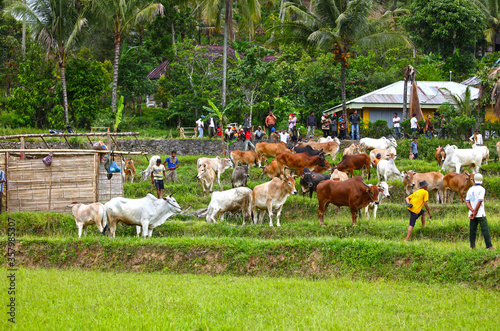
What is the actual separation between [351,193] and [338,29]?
51.2ft

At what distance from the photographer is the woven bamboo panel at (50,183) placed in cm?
1914

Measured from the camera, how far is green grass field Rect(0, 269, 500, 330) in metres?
9.51

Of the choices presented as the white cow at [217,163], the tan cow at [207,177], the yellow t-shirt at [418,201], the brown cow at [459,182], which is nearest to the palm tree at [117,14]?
the white cow at [217,163]

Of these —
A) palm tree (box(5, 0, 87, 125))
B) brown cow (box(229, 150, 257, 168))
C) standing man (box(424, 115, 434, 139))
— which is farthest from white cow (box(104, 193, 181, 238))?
palm tree (box(5, 0, 87, 125))

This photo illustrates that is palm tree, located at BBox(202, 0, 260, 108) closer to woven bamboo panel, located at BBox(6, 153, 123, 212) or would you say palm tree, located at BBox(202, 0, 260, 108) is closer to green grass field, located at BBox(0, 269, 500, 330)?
woven bamboo panel, located at BBox(6, 153, 123, 212)

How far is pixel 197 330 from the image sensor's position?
932 cm

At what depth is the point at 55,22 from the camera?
33.4 meters

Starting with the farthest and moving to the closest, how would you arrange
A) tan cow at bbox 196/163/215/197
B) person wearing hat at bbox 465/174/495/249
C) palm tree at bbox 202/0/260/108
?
palm tree at bbox 202/0/260/108, tan cow at bbox 196/163/215/197, person wearing hat at bbox 465/174/495/249

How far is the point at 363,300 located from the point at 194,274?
Answer: 5005 mm

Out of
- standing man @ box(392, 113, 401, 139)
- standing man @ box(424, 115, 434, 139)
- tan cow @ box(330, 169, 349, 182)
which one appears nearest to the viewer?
tan cow @ box(330, 169, 349, 182)

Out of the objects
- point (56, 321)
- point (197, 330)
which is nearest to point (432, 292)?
point (197, 330)

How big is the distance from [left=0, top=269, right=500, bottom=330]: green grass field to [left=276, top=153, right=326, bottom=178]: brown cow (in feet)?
28.2

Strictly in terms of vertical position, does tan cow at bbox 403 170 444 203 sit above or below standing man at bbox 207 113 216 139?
below

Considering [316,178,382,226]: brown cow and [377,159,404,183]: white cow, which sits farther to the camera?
[377,159,404,183]: white cow
